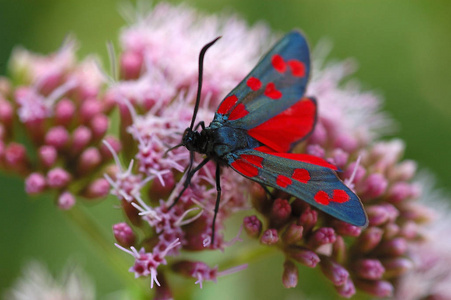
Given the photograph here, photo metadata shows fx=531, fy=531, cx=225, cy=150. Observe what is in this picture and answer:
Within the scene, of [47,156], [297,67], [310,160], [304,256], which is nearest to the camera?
[310,160]

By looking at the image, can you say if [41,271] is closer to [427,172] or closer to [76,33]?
[76,33]

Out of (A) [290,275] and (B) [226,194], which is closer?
(A) [290,275]

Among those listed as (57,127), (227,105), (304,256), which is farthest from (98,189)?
(304,256)

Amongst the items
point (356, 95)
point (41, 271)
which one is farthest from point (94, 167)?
point (356, 95)

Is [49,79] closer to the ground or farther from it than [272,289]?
farther from it

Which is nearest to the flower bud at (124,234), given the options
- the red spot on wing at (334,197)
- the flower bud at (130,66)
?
the red spot on wing at (334,197)

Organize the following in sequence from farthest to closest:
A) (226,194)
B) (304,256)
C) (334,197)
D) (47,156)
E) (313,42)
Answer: (313,42), (47,156), (226,194), (304,256), (334,197)

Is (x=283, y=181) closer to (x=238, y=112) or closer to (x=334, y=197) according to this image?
(x=334, y=197)
